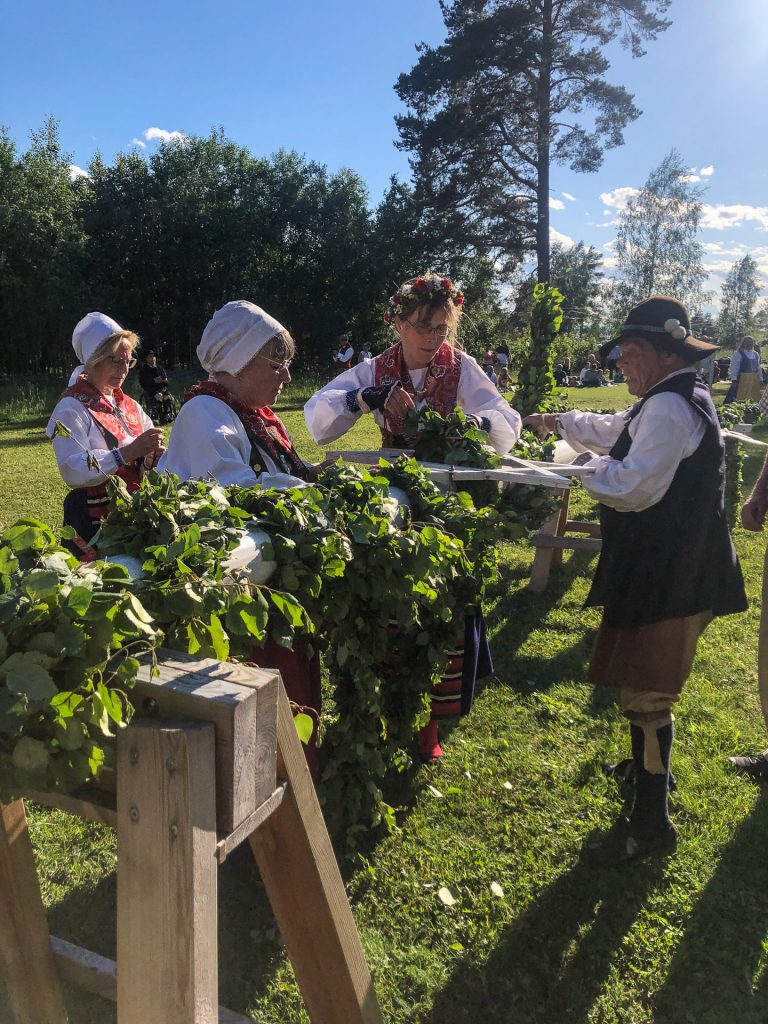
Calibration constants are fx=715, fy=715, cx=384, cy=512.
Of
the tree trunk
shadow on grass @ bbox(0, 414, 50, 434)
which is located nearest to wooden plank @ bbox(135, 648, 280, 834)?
shadow on grass @ bbox(0, 414, 50, 434)

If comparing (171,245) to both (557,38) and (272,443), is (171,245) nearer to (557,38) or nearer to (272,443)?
(557,38)

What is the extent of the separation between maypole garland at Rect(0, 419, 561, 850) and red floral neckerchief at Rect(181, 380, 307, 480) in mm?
360

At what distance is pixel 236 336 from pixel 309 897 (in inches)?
68.8

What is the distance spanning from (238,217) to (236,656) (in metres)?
29.9

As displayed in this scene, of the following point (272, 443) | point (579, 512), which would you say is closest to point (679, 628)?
point (272, 443)

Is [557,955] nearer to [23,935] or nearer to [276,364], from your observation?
[23,935]

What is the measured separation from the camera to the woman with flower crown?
319 cm

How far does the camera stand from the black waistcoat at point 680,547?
265 cm

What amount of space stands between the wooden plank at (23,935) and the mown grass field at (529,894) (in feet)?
2.00

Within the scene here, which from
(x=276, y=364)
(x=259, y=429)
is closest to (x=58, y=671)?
(x=259, y=429)

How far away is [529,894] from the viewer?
9.09ft

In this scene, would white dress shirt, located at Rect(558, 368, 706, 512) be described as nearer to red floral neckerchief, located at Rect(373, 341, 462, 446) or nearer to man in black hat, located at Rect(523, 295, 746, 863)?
man in black hat, located at Rect(523, 295, 746, 863)

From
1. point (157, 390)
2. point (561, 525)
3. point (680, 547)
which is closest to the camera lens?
point (680, 547)

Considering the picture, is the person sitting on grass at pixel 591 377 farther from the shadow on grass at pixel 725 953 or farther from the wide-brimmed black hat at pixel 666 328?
the shadow on grass at pixel 725 953
